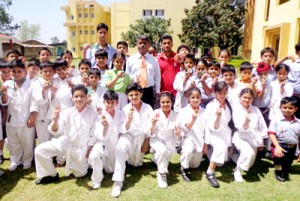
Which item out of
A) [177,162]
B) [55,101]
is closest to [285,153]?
[177,162]

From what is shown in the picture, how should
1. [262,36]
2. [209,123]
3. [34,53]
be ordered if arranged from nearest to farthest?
[209,123], [262,36], [34,53]

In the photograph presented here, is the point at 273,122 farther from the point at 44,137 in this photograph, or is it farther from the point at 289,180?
the point at 44,137

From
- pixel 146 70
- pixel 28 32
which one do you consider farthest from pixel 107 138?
pixel 28 32

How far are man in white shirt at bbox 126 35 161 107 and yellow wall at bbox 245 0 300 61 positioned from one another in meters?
9.94

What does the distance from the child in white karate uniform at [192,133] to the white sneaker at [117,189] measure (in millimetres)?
974

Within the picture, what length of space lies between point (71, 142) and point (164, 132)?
1377 millimetres

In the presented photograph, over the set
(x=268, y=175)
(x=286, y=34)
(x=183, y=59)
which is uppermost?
(x=286, y=34)

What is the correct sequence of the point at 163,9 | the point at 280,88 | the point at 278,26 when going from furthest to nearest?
1. the point at 163,9
2. the point at 278,26
3. the point at 280,88

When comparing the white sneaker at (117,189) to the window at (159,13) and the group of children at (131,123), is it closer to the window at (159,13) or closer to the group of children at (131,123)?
the group of children at (131,123)

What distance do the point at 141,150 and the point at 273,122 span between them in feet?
6.88

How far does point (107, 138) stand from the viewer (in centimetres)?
360

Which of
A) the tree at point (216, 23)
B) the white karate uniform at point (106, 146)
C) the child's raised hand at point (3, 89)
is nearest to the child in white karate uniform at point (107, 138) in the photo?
the white karate uniform at point (106, 146)

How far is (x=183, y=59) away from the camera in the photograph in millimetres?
4715

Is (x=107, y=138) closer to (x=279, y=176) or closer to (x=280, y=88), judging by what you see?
(x=279, y=176)
